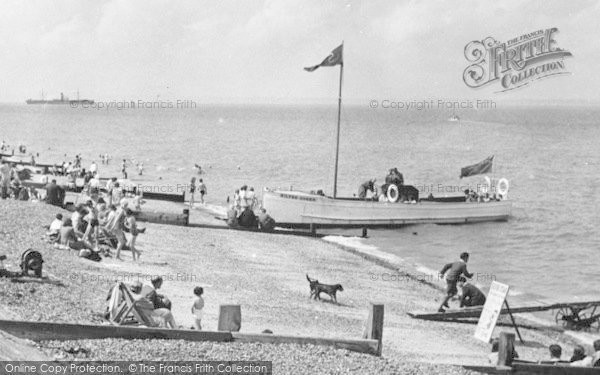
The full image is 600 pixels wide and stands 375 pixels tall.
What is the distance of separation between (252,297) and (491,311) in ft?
19.8

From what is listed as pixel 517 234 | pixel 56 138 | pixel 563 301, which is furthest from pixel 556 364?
pixel 56 138

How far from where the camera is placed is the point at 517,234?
45.9 m

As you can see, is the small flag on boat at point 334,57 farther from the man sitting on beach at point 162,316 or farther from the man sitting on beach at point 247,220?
the man sitting on beach at point 162,316

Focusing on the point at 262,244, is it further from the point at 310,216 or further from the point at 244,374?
the point at 244,374

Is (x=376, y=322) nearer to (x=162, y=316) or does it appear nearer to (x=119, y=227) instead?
(x=162, y=316)

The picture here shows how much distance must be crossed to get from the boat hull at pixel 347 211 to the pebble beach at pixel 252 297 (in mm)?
9168

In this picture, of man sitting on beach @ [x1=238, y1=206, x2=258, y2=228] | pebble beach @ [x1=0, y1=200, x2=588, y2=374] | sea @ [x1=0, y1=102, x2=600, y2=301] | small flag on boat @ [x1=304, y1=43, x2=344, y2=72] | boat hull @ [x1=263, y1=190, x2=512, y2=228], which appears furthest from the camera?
boat hull @ [x1=263, y1=190, x2=512, y2=228]

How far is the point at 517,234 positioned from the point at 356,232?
1022 centimetres

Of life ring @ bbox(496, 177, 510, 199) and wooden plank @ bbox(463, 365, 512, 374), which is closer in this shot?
wooden plank @ bbox(463, 365, 512, 374)

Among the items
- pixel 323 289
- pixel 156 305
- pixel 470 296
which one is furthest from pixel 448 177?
pixel 156 305

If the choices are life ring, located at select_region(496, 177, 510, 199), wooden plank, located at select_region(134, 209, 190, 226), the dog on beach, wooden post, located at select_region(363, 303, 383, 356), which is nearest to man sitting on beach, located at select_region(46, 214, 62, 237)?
the dog on beach

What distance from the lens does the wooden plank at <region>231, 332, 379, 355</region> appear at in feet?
42.7

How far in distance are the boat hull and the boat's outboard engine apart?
23.9 m

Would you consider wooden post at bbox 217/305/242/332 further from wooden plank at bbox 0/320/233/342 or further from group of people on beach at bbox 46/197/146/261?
group of people on beach at bbox 46/197/146/261
